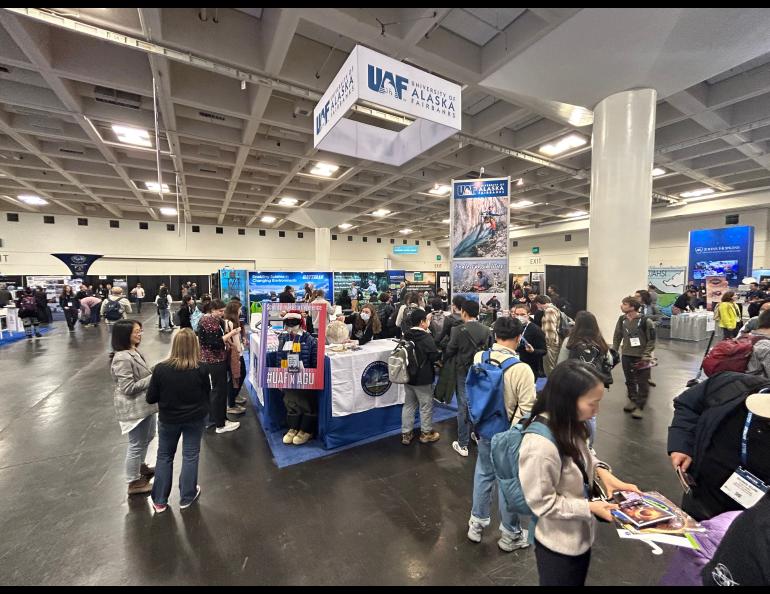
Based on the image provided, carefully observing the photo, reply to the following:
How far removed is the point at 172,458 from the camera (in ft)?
7.79

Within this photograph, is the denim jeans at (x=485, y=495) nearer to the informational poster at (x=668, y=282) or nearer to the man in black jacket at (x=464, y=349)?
the man in black jacket at (x=464, y=349)

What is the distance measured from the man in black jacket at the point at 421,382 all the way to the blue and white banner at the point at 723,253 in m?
13.5

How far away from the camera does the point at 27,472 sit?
9.50ft

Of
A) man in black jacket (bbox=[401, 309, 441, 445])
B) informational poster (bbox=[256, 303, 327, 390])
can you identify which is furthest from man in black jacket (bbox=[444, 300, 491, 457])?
informational poster (bbox=[256, 303, 327, 390])

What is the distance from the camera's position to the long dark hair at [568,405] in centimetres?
116

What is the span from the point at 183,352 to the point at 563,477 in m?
2.36

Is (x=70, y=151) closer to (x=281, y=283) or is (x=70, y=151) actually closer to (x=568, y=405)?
(x=281, y=283)

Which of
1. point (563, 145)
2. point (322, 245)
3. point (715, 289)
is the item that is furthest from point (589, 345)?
point (322, 245)

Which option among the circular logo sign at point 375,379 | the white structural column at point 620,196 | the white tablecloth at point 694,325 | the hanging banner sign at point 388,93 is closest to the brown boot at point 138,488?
the circular logo sign at point 375,379

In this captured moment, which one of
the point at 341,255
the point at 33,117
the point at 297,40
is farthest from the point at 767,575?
the point at 341,255

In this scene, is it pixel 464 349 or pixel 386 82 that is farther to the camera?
pixel 464 349

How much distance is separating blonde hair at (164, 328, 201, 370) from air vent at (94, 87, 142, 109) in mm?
6215
